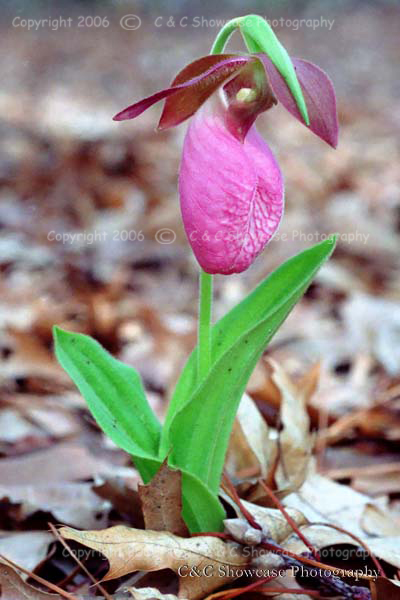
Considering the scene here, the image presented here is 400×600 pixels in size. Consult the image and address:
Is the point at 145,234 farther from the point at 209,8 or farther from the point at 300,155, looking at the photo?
the point at 209,8

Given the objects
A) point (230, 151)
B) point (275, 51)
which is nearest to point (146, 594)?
point (230, 151)

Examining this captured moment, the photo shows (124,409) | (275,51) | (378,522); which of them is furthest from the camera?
(378,522)

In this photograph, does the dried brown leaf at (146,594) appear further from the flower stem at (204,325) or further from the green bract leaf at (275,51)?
the green bract leaf at (275,51)

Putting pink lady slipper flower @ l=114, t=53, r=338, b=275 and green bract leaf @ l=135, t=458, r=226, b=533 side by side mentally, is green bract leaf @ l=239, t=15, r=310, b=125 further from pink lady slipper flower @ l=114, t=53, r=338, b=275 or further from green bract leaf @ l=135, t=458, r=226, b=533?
green bract leaf @ l=135, t=458, r=226, b=533

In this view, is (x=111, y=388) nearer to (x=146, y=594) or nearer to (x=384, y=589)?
(x=146, y=594)

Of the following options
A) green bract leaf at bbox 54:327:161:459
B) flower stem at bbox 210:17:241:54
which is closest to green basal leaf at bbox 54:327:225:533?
green bract leaf at bbox 54:327:161:459

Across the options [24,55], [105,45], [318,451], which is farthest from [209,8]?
[318,451]

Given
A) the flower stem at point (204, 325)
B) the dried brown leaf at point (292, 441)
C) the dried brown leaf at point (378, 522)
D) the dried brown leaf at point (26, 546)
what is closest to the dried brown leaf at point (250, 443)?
the dried brown leaf at point (292, 441)
